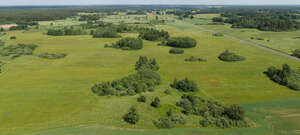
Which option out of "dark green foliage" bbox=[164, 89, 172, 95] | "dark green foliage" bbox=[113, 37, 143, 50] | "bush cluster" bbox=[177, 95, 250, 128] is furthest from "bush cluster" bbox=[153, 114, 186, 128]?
"dark green foliage" bbox=[113, 37, 143, 50]

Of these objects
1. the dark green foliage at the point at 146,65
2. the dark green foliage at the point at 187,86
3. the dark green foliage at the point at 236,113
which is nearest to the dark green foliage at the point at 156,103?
the dark green foliage at the point at 187,86

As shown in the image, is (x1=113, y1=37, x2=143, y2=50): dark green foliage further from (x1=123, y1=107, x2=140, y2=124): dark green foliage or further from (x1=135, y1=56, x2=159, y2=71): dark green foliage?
(x1=123, y1=107, x2=140, y2=124): dark green foliage

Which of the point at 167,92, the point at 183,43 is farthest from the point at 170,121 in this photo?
the point at 183,43

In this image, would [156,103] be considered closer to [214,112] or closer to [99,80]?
[214,112]

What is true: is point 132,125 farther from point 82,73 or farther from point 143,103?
point 82,73

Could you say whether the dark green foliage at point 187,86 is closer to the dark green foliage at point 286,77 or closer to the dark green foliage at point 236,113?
the dark green foliage at point 236,113

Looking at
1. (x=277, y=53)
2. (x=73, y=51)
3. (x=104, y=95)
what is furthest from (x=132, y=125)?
(x=277, y=53)

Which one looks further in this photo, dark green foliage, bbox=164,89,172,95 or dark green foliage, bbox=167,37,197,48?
dark green foliage, bbox=167,37,197,48
